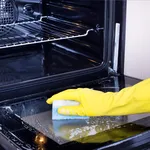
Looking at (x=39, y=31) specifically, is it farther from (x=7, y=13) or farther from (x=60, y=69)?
(x=60, y=69)

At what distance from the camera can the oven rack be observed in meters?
1.51

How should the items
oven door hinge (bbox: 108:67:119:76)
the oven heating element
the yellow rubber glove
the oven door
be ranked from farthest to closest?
the oven heating element
oven door hinge (bbox: 108:67:119:76)
the yellow rubber glove
the oven door

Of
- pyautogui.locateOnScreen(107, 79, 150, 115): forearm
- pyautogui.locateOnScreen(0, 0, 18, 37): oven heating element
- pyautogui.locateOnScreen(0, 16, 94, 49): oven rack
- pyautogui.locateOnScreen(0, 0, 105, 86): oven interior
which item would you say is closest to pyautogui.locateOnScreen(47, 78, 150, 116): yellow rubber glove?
pyautogui.locateOnScreen(107, 79, 150, 115): forearm

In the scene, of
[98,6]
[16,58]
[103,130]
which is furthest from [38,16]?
[103,130]

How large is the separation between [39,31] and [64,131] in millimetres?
757

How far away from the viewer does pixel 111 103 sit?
1.04 m

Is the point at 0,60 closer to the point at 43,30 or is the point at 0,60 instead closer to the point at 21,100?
the point at 43,30

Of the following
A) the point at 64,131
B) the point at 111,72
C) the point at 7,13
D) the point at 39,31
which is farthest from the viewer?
the point at 39,31

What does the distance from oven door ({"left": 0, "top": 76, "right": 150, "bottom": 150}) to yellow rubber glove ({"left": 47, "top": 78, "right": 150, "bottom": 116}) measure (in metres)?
0.02

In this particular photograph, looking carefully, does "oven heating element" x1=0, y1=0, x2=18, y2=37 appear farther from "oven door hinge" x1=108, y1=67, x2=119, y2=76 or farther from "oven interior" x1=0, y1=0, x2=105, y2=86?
"oven door hinge" x1=108, y1=67, x2=119, y2=76

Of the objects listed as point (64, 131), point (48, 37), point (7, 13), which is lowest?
point (64, 131)

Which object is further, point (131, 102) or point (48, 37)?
point (48, 37)

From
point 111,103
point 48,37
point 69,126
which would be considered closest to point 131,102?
point 111,103

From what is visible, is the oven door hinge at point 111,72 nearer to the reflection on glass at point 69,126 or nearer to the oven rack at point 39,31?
the oven rack at point 39,31
